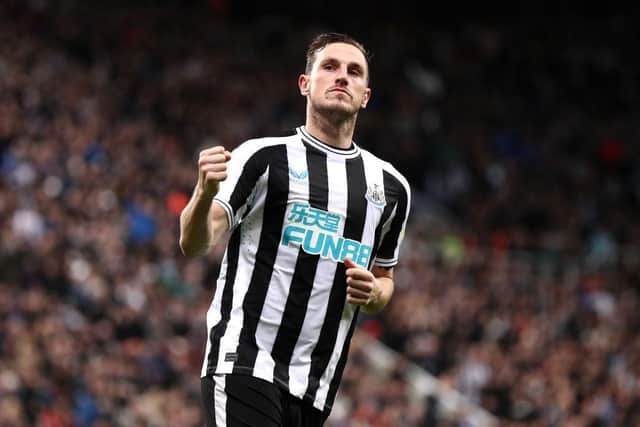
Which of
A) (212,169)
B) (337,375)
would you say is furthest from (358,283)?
(212,169)

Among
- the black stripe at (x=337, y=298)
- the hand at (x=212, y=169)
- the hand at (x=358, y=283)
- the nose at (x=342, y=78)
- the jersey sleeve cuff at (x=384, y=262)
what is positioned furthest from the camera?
the jersey sleeve cuff at (x=384, y=262)

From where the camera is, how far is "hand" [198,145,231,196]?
451cm

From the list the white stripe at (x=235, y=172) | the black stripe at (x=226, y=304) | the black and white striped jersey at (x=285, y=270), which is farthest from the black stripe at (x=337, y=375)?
the white stripe at (x=235, y=172)

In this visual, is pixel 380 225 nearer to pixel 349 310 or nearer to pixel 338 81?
pixel 349 310

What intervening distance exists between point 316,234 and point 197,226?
559 mm

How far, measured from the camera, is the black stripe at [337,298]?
16.5 feet

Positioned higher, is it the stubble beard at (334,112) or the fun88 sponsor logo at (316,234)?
the stubble beard at (334,112)

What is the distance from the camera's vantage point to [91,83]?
58.3 feet

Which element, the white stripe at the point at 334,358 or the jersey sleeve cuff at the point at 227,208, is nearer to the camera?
the jersey sleeve cuff at the point at 227,208

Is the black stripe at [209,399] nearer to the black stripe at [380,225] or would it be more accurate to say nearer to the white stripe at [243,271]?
the white stripe at [243,271]

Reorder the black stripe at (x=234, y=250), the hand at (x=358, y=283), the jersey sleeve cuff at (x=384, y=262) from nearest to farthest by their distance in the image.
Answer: the hand at (x=358, y=283), the black stripe at (x=234, y=250), the jersey sleeve cuff at (x=384, y=262)

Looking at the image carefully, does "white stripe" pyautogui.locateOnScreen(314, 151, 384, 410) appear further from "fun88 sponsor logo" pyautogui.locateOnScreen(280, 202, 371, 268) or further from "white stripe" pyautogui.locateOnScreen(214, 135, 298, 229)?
"white stripe" pyautogui.locateOnScreen(214, 135, 298, 229)

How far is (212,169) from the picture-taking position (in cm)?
451

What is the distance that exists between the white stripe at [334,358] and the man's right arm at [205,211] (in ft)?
2.12
